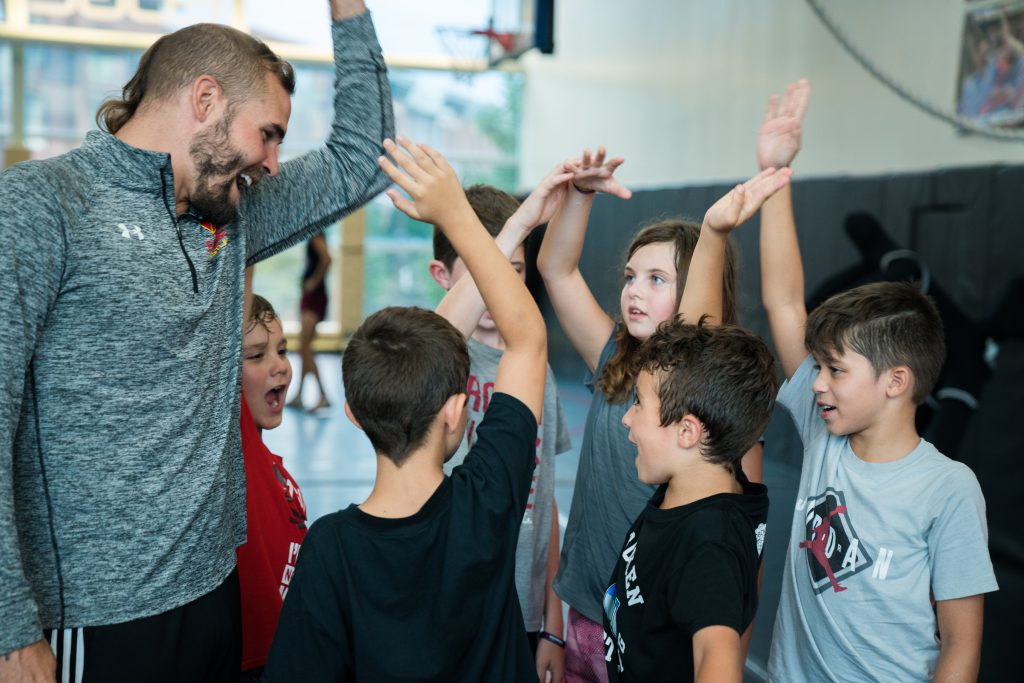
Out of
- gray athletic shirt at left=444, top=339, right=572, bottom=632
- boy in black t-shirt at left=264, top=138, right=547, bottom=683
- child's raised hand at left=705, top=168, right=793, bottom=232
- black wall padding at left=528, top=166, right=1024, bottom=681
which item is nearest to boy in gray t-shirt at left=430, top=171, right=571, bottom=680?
gray athletic shirt at left=444, top=339, right=572, bottom=632

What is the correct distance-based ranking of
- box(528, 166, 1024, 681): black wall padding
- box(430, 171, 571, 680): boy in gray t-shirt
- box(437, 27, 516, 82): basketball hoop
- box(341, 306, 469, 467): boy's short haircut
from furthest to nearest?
1. box(437, 27, 516, 82): basketball hoop
2. box(528, 166, 1024, 681): black wall padding
3. box(430, 171, 571, 680): boy in gray t-shirt
4. box(341, 306, 469, 467): boy's short haircut

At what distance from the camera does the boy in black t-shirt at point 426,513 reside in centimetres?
139

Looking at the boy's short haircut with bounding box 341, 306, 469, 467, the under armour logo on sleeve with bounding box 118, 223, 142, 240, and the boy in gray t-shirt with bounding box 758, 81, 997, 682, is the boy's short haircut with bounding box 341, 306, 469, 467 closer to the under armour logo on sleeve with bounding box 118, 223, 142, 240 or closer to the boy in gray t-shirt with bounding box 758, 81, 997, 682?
the under armour logo on sleeve with bounding box 118, 223, 142, 240

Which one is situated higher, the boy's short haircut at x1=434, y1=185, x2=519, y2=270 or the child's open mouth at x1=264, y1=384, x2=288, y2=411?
the boy's short haircut at x1=434, y1=185, x2=519, y2=270

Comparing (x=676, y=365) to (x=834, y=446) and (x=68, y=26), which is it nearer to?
(x=834, y=446)

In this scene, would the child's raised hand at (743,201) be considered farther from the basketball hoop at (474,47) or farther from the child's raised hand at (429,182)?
the basketball hoop at (474,47)

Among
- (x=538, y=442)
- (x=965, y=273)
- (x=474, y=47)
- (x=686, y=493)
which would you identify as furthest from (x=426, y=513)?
(x=474, y=47)

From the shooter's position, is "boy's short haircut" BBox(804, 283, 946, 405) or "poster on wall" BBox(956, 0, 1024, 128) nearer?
"boy's short haircut" BBox(804, 283, 946, 405)

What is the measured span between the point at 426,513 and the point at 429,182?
1.68ft

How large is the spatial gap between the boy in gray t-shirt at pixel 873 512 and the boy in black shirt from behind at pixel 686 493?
308 mm

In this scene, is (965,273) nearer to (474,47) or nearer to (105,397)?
(105,397)

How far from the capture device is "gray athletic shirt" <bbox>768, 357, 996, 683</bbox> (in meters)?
1.71

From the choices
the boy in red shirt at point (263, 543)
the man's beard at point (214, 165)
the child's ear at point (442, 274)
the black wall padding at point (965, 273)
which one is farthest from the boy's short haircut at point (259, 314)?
the black wall padding at point (965, 273)

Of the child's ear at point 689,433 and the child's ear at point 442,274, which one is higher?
the child's ear at point 442,274
